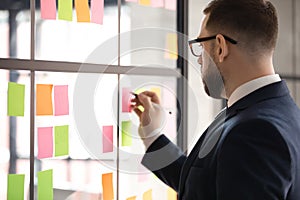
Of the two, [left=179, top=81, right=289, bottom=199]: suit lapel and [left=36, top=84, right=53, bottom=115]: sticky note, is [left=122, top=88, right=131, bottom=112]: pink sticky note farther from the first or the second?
[left=179, top=81, right=289, bottom=199]: suit lapel

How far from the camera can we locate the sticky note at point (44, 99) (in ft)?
6.16

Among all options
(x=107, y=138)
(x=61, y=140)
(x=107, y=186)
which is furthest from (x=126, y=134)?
(x=61, y=140)

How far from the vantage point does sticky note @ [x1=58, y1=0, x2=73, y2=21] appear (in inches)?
76.4

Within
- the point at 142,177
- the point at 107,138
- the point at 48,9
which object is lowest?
the point at 142,177

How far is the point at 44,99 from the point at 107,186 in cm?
49

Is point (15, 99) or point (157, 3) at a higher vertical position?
point (157, 3)

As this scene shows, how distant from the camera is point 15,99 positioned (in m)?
1.80

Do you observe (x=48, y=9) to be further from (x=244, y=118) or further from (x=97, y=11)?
A: (x=244, y=118)

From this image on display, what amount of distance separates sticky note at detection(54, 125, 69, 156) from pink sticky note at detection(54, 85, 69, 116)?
0.06m

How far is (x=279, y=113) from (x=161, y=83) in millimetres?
1050

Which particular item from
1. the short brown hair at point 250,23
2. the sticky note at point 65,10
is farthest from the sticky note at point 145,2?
the short brown hair at point 250,23

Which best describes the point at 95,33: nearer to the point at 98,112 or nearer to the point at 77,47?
the point at 77,47

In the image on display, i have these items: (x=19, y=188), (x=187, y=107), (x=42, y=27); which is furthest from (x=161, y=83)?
(x=19, y=188)

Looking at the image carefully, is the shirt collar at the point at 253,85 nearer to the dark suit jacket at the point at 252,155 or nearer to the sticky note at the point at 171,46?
the dark suit jacket at the point at 252,155
